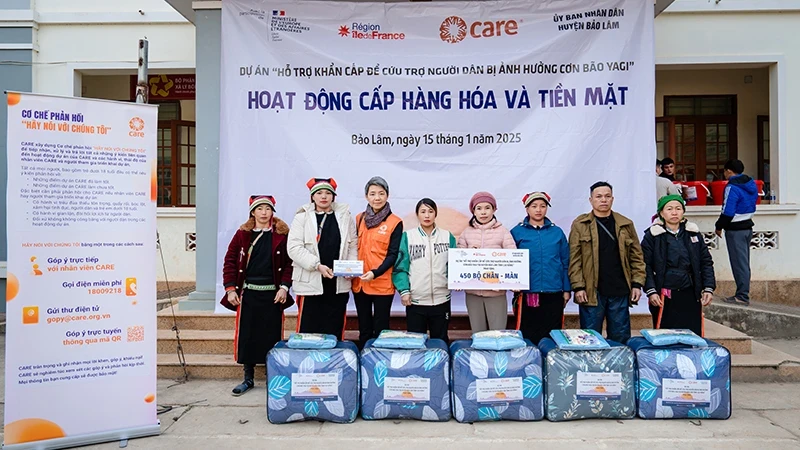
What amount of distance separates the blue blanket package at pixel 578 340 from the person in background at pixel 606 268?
1.48 feet

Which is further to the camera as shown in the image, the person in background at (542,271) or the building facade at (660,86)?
the building facade at (660,86)

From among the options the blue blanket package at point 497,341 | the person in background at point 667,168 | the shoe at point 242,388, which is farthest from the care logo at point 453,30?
the shoe at point 242,388

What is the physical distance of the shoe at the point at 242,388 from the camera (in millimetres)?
4977

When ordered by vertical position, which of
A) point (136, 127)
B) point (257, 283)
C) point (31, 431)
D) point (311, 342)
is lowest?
point (31, 431)

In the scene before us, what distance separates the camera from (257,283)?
496 centimetres

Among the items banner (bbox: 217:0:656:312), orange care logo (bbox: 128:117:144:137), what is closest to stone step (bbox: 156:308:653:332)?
banner (bbox: 217:0:656:312)

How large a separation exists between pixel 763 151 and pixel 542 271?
22.6 ft

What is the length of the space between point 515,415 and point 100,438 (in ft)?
9.27

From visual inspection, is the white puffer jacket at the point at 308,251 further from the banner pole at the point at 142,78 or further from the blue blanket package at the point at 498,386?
the banner pole at the point at 142,78

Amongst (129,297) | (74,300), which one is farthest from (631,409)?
(74,300)

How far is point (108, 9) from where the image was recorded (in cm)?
858

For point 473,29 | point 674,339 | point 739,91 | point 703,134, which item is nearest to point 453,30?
point 473,29

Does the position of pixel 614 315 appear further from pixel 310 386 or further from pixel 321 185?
pixel 321 185

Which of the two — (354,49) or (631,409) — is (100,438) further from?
(354,49)
